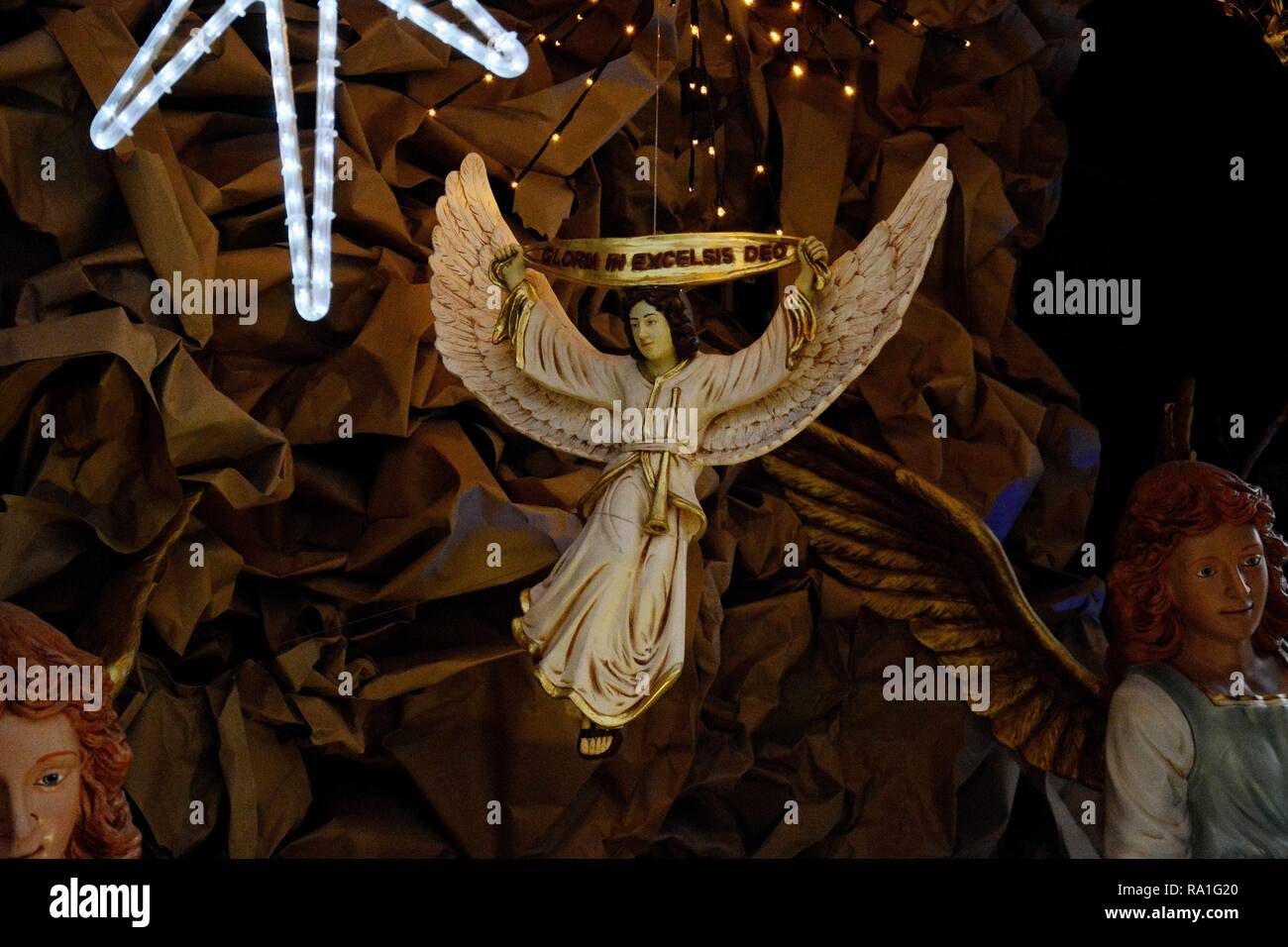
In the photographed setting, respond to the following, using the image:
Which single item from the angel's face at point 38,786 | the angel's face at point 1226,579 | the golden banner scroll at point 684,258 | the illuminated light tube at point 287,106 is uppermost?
the illuminated light tube at point 287,106

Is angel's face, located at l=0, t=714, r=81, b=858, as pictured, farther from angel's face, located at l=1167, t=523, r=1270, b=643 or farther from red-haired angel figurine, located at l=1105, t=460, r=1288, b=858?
angel's face, located at l=1167, t=523, r=1270, b=643

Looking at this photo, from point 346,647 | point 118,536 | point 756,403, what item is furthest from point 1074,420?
point 118,536

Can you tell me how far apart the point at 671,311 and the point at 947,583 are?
93 centimetres

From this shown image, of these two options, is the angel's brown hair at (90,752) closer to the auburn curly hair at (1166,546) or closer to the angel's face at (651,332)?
the angel's face at (651,332)

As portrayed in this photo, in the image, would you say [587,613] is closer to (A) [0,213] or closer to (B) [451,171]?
(B) [451,171]

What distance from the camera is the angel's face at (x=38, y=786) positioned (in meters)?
4.07

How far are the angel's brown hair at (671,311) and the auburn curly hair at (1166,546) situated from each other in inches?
40.3

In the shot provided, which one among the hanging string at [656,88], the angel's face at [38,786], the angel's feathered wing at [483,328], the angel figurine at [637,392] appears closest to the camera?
the angel's face at [38,786]

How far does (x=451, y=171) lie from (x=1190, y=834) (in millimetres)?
2129

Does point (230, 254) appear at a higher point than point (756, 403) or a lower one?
higher

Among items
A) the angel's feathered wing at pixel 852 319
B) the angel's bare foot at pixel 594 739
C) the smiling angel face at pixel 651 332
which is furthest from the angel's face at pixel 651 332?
the angel's bare foot at pixel 594 739

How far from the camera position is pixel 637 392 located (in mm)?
4445

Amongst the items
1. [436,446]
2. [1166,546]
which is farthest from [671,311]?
[1166,546]

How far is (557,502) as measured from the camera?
15.6 ft
